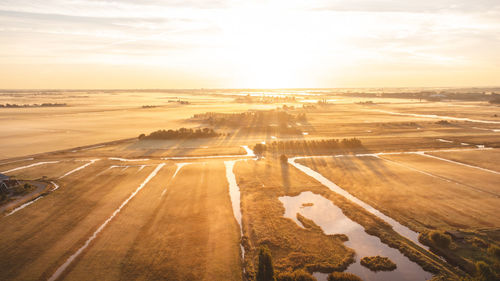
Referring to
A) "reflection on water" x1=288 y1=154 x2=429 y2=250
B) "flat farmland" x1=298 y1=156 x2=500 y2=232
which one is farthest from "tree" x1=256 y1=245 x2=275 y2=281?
"flat farmland" x1=298 y1=156 x2=500 y2=232

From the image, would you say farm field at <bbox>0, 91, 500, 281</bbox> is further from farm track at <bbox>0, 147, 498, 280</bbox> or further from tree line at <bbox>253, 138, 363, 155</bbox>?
tree line at <bbox>253, 138, 363, 155</bbox>

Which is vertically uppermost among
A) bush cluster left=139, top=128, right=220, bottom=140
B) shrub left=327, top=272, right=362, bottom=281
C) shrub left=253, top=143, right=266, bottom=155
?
bush cluster left=139, top=128, right=220, bottom=140

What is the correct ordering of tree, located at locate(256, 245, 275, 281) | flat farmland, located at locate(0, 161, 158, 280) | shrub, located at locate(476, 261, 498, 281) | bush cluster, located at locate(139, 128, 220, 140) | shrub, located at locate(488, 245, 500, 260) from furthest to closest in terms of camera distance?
bush cluster, located at locate(139, 128, 220, 140)
flat farmland, located at locate(0, 161, 158, 280)
shrub, located at locate(488, 245, 500, 260)
tree, located at locate(256, 245, 275, 281)
shrub, located at locate(476, 261, 498, 281)

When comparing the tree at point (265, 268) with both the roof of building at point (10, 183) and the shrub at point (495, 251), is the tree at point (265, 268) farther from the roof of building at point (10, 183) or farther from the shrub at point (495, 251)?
the roof of building at point (10, 183)

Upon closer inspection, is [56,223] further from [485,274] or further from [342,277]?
[485,274]

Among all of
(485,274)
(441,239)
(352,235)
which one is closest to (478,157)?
(441,239)

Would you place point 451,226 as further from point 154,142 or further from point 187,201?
point 154,142

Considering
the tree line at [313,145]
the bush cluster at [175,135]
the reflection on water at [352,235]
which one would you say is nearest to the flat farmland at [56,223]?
the reflection on water at [352,235]
